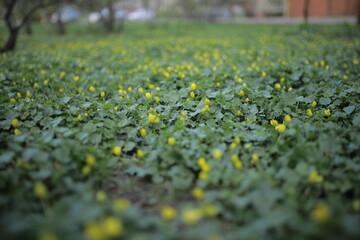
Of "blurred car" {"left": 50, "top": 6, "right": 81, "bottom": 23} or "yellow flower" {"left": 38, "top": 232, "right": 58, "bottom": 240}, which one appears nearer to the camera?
"yellow flower" {"left": 38, "top": 232, "right": 58, "bottom": 240}

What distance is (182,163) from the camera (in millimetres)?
2121

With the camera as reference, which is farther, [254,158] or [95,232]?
[254,158]

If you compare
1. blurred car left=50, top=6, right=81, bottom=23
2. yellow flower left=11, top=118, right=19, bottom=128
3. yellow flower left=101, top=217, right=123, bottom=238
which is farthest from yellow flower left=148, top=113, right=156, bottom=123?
blurred car left=50, top=6, right=81, bottom=23

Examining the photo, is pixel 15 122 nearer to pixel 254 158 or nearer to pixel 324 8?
pixel 254 158

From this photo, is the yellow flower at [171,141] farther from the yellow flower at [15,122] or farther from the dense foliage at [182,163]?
the yellow flower at [15,122]

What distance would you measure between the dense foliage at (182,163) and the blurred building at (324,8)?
24000 millimetres

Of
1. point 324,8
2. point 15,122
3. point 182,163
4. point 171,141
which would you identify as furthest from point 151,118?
point 324,8

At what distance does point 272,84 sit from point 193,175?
8.16 ft

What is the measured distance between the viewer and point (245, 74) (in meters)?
4.30

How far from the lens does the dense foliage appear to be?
4.89 feet

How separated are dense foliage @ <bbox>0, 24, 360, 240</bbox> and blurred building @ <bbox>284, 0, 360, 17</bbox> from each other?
24000mm

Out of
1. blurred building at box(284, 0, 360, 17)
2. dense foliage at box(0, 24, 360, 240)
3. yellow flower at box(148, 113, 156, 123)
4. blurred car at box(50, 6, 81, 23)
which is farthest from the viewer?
blurred building at box(284, 0, 360, 17)

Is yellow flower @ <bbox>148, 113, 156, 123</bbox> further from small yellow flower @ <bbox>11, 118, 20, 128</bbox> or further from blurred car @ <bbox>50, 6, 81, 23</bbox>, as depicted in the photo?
blurred car @ <bbox>50, 6, 81, 23</bbox>

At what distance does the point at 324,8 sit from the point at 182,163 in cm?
2737
